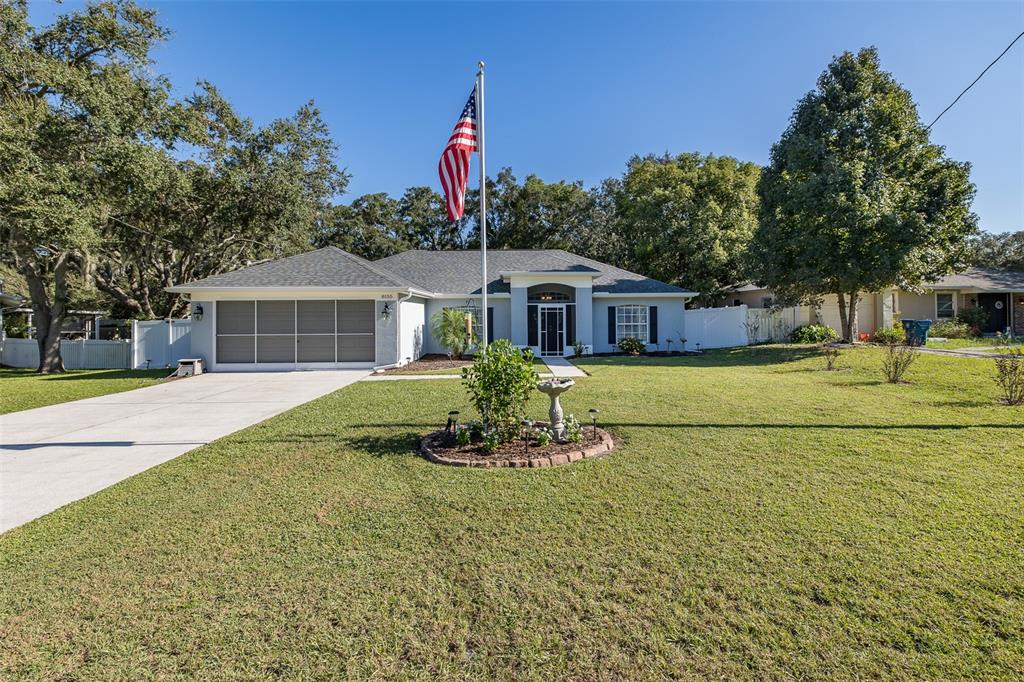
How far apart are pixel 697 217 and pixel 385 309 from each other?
17187mm

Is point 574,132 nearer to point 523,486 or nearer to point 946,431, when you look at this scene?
point 946,431

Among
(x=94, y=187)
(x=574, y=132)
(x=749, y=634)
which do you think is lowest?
(x=749, y=634)

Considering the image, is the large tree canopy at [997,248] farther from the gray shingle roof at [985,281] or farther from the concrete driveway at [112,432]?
the concrete driveway at [112,432]

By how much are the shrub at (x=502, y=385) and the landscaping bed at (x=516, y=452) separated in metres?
0.27

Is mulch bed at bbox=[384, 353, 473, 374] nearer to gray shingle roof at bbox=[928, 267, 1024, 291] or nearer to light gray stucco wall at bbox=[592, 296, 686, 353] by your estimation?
light gray stucco wall at bbox=[592, 296, 686, 353]

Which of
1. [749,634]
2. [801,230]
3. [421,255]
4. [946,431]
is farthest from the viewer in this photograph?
[421,255]

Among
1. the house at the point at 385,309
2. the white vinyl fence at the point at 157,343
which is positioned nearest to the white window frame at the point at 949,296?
the house at the point at 385,309

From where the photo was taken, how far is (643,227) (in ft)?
84.4

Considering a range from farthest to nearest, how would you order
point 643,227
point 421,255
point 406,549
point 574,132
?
point 643,227 < point 574,132 < point 421,255 < point 406,549

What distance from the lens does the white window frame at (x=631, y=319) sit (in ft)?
61.6

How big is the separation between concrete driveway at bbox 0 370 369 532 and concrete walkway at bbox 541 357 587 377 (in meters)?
5.63

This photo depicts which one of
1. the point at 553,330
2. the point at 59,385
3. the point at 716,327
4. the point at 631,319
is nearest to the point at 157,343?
the point at 59,385

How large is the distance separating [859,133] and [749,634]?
63.2 feet

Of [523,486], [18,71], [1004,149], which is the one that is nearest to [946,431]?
[523,486]
